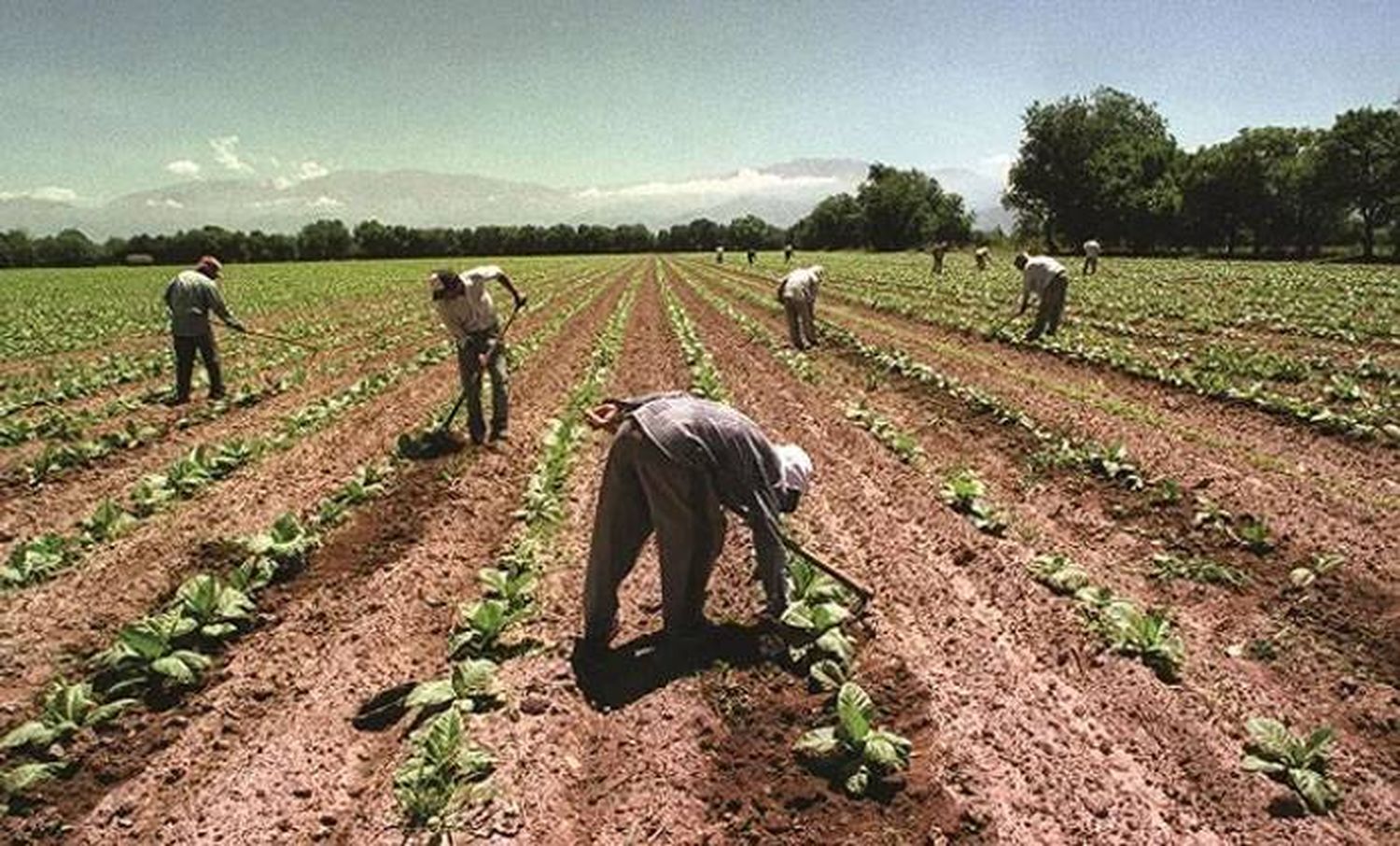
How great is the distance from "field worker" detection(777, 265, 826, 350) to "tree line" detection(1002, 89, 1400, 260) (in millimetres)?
64836

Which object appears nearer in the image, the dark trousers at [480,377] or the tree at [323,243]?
the dark trousers at [480,377]

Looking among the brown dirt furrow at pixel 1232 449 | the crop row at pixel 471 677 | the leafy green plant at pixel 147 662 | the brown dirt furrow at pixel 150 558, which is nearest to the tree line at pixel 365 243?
the brown dirt furrow at pixel 150 558

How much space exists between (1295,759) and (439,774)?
462cm

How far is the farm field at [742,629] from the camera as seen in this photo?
4.53 meters

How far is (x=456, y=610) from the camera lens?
266 inches

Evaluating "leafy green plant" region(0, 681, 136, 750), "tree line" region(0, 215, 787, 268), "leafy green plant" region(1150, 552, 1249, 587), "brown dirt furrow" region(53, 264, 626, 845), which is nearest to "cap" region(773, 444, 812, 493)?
"brown dirt furrow" region(53, 264, 626, 845)

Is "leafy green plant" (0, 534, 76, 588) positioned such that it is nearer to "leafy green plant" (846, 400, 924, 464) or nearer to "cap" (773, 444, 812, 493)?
"cap" (773, 444, 812, 493)

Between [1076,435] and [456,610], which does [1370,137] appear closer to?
[1076,435]

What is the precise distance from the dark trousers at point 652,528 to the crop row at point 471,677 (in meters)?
0.77

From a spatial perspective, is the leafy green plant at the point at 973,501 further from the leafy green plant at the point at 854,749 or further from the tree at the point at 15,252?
the tree at the point at 15,252

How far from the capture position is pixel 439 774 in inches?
181

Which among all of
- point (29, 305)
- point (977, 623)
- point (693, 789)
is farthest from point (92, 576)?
point (29, 305)

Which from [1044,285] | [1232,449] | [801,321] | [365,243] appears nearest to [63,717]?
[1232,449]

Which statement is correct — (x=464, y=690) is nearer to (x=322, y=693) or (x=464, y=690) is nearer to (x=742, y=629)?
(x=322, y=693)
